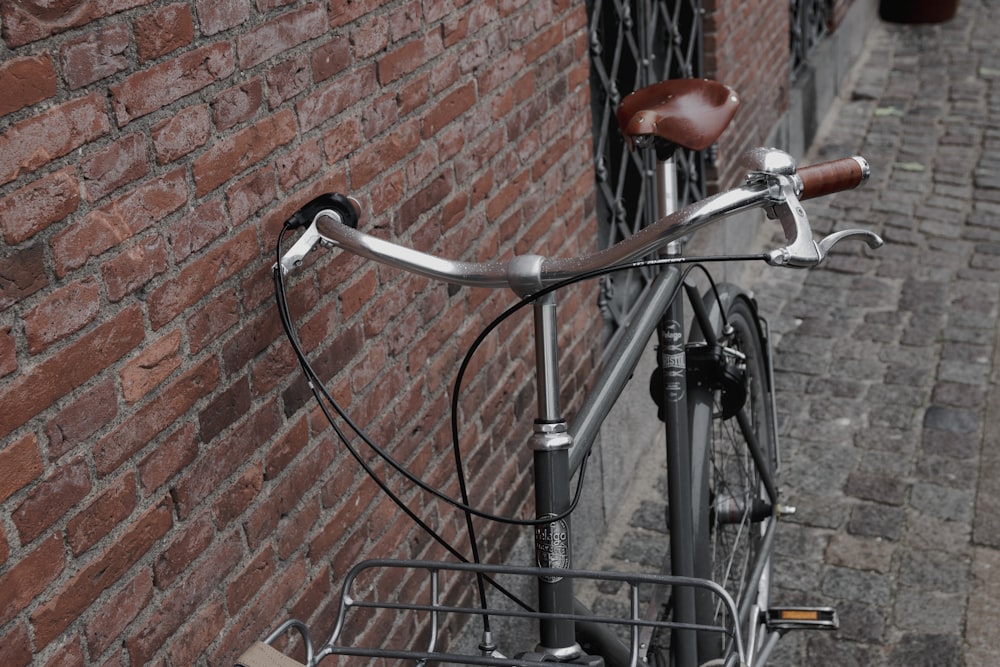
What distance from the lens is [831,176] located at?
6.65 ft

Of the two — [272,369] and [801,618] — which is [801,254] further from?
[801,618]

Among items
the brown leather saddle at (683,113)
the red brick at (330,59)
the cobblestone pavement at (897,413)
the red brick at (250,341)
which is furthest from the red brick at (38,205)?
the cobblestone pavement at (897,413)

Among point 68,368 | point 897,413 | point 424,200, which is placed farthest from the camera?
point 897,413

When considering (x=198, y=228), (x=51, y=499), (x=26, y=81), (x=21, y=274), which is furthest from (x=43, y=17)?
(x=51, y=499)

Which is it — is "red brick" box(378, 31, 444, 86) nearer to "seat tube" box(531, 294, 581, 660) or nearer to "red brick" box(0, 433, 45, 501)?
"seat tube" box(531, 294, 581, 660)

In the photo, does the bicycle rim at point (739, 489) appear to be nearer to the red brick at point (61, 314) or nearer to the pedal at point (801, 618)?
the pedal at point (801, 618)

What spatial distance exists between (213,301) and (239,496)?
0.36 meters

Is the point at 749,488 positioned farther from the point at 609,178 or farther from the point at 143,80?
the point at 143,80

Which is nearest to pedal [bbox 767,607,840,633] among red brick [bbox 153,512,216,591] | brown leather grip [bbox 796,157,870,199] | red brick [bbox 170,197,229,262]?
brown leather grip [bbox 796,157,870,199]

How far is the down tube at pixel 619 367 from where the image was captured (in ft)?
7.29

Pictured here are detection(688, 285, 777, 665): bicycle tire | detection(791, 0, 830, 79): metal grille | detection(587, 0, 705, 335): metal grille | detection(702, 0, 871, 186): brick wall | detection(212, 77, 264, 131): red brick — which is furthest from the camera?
detection(791, 0, 830, 79): metal grille

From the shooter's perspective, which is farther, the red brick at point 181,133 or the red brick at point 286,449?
the red brick at point 286,449

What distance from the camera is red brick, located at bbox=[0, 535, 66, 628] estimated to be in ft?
5.27

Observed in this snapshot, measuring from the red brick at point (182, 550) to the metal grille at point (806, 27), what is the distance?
19.5 feet
